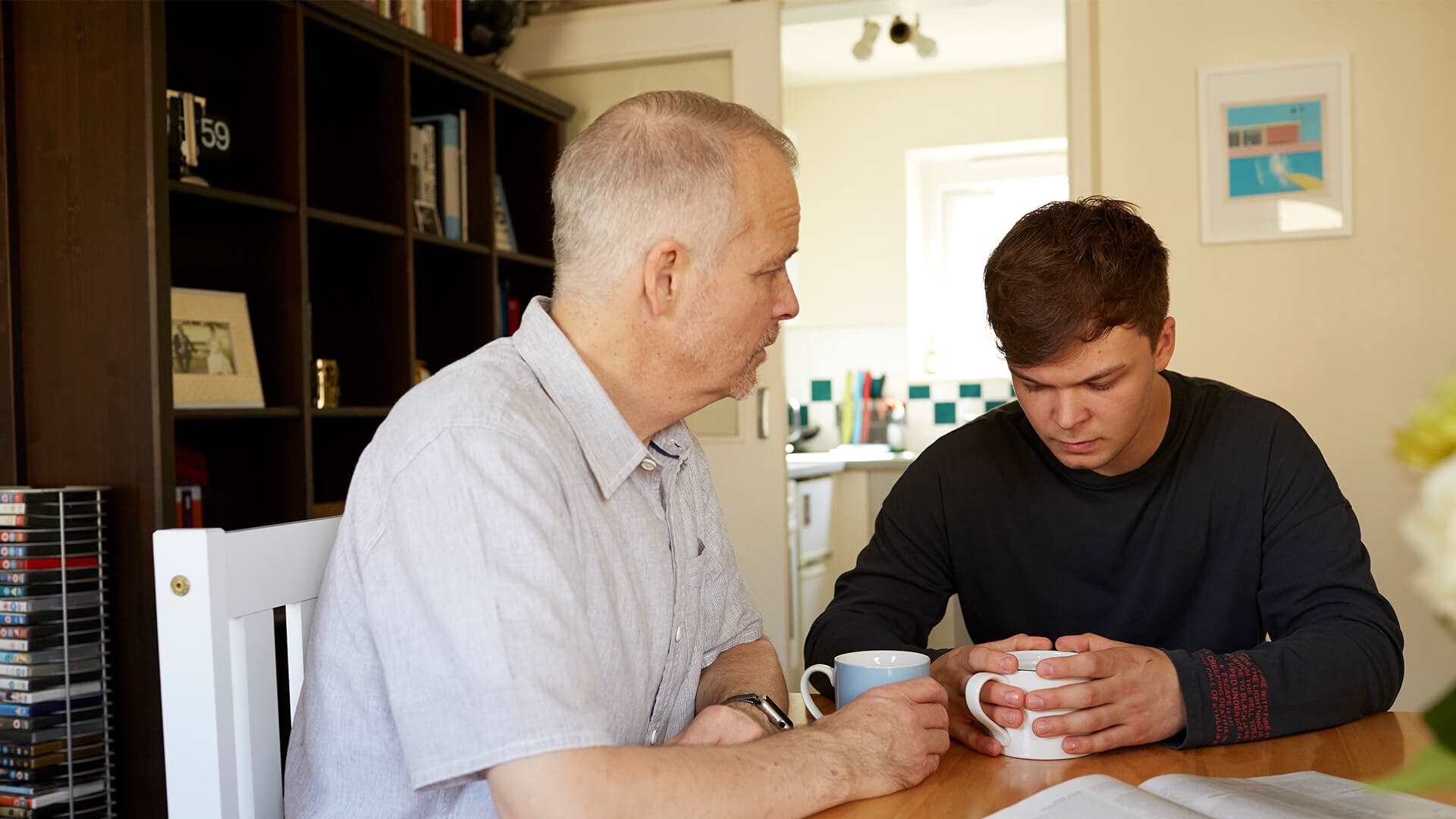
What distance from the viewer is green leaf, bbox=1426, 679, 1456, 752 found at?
1.15 feet

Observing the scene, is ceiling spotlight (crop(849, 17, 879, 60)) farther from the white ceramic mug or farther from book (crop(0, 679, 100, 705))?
the white ceramic mug

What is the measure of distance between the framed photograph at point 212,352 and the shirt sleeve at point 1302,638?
1824 millimetres

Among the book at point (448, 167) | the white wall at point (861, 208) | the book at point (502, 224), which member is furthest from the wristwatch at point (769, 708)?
the white wall at point (861, 208)

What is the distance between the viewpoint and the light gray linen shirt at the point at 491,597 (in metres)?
0.86

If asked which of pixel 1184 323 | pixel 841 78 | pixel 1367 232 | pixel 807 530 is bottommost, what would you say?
pixel 807 530

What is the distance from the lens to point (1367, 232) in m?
3.04

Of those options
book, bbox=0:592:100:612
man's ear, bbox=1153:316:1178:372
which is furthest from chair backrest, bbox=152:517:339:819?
book, bbox=0:592:100:612

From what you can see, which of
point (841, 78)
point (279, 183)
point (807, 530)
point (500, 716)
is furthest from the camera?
point (841, 78)

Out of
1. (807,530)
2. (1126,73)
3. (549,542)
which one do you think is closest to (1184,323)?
(1126,73)

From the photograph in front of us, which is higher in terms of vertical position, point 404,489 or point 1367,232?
point 1367,232

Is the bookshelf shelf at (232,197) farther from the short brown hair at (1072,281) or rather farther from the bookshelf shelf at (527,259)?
the short brown hair at (1072,281)

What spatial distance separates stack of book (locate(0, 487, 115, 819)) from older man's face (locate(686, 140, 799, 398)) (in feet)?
4.50

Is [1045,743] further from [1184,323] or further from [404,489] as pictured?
[1184,323]

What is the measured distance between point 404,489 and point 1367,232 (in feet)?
9.45
